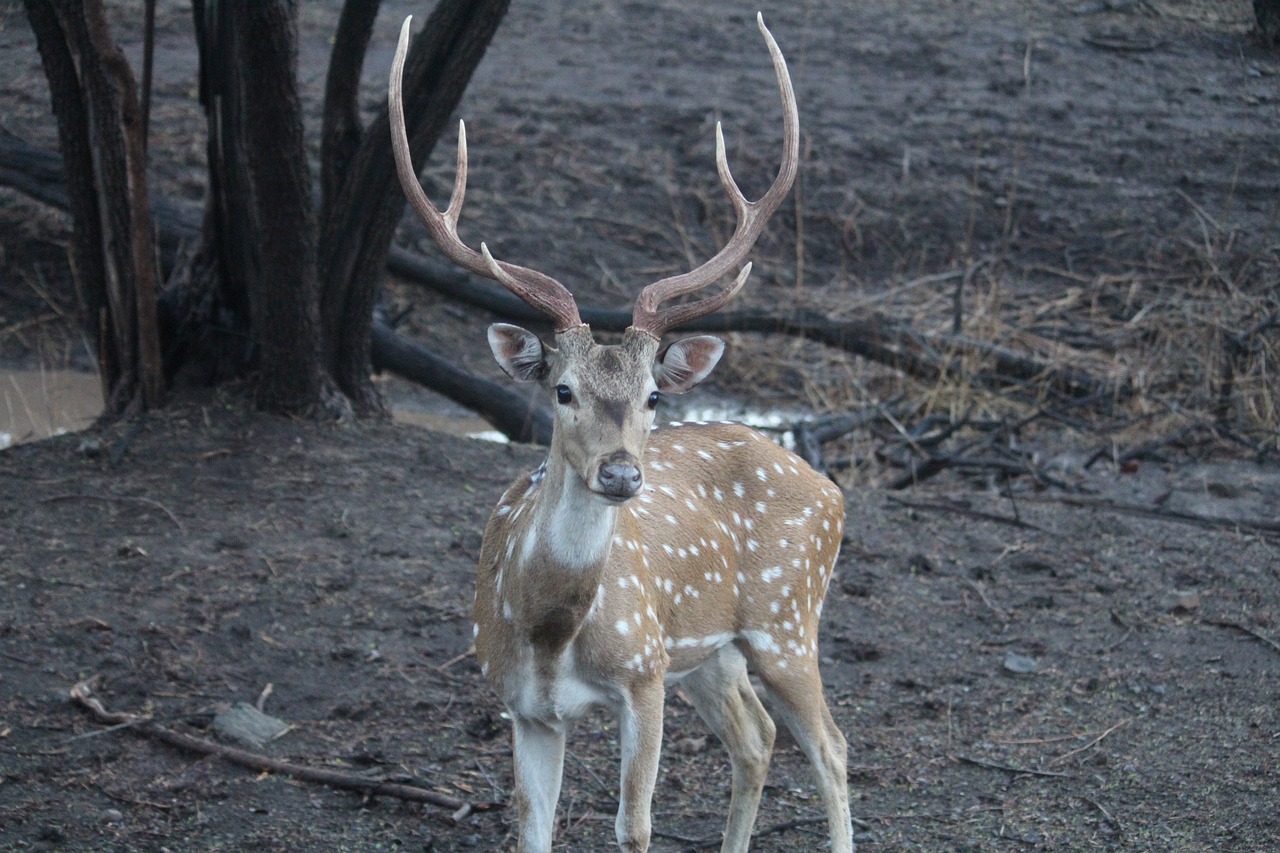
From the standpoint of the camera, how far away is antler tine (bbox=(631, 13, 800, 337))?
3.97 meters

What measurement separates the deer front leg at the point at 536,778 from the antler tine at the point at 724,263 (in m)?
1.16

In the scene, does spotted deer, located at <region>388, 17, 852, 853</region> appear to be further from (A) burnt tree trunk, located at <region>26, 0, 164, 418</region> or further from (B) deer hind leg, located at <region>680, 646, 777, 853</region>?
(A) burnt tree trunk, located at <region>26, 0, 164, 418</region>

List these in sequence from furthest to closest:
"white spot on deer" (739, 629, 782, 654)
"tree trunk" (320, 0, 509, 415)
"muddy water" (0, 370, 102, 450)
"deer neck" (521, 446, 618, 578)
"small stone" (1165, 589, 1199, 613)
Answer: "muddy water" (0, 370, 102, 450) → "tree trunk" (320, 0, 509, 415) → "small stone" (1165, 589, 1199, 613) → "white spot on deer" (739, 629, 782, 654) → "deer neck" (521, 446, 618, 578)

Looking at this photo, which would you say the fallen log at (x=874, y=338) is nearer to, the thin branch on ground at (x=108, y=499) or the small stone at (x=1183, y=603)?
the small stone at (x=1183, y=603)

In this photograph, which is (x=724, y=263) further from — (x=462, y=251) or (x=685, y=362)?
(x=462, y=251)

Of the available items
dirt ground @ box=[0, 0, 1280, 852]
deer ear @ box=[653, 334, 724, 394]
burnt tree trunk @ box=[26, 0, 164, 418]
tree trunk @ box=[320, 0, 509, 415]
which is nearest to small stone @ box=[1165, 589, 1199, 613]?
dirt ground @ box=[0, 0, 1280, 852]

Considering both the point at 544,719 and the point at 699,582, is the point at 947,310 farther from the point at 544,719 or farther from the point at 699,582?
the point at 544,719

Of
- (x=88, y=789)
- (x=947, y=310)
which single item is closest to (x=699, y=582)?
(x=88, y=789)

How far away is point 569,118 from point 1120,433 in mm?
5813

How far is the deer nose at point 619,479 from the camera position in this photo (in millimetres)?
3543

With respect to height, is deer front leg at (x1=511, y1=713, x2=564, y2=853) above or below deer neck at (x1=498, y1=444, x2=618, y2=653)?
below

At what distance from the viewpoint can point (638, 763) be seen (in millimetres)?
3873

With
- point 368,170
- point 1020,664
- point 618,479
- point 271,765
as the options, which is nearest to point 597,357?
point 618,479

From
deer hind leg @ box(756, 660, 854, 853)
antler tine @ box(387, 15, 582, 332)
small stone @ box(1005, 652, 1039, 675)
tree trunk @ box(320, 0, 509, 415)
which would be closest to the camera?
antler tine @ box(387, 15, 582, 332)
